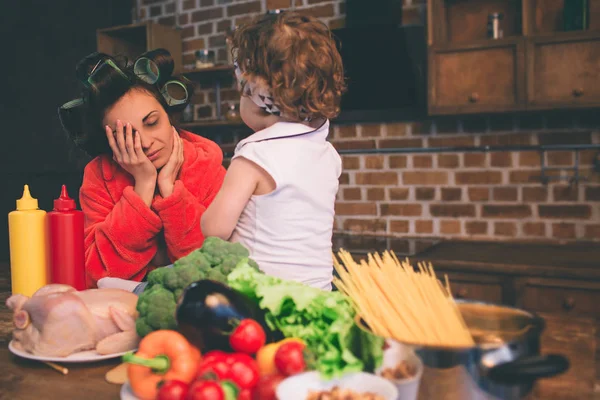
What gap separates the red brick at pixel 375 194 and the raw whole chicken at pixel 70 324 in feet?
7.21

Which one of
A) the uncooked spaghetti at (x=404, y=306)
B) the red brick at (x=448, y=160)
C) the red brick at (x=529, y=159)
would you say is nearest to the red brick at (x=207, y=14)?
the red brick at (x=448, y=160)

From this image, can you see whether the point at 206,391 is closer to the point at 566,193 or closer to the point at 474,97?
the point at 474,97

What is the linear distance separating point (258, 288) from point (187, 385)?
0.19 meters

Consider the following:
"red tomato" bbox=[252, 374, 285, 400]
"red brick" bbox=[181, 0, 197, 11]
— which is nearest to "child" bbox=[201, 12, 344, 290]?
"red tomato" bbox=[252, 374, 285, 400]

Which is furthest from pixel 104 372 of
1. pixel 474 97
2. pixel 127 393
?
pixel 474 97

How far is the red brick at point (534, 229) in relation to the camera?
2703 millimetres

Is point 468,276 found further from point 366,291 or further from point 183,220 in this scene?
point 366,291

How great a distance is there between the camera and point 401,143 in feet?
9.77

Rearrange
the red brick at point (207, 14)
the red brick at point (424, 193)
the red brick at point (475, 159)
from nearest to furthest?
the red brick at point (475, 159)
the red brick at point (424, 193)
the red brick at point (207, 14)

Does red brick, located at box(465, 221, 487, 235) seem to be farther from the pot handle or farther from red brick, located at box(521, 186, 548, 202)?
the pot handle

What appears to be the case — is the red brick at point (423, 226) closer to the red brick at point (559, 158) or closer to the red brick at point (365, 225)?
the red brick at point (365, 225)

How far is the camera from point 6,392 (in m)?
0.83

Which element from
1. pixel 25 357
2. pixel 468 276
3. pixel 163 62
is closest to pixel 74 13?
pixel 163 62

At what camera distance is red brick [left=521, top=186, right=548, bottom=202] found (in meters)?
2.70
